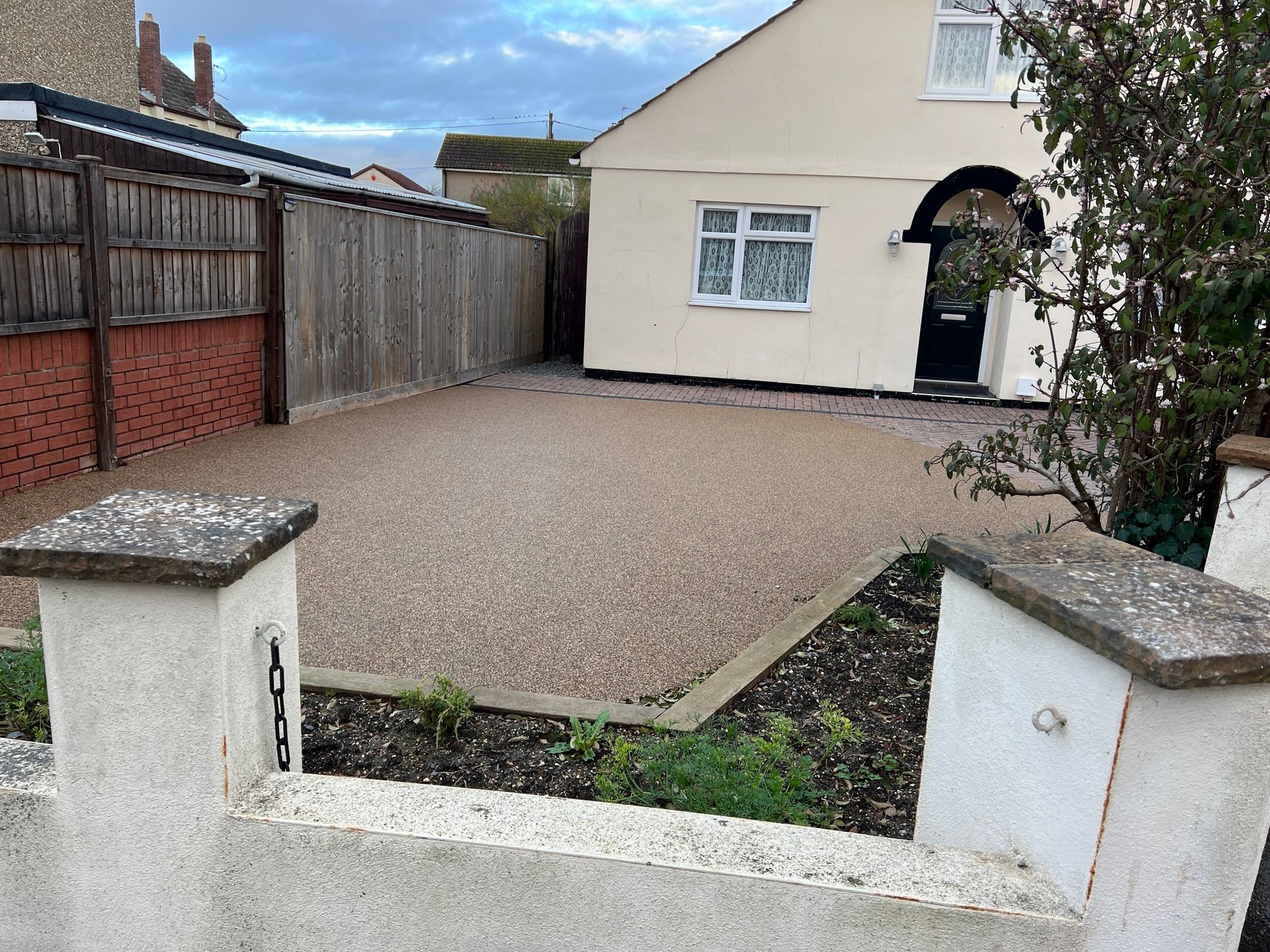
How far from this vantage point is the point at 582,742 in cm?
311

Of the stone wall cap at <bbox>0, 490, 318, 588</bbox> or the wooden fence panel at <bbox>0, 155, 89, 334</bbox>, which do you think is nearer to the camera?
the stone wall cap at <bbox>0, 490, 318, 588</bbox>

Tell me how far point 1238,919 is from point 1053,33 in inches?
142

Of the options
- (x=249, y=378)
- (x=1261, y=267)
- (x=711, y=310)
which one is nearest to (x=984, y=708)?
(x=1261, y=267)

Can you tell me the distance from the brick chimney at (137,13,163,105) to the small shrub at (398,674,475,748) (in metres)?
24.3

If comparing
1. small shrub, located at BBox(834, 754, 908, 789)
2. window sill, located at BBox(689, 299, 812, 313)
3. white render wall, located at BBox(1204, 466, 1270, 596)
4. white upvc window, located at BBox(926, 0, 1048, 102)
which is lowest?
small shrub, located at BBox(834, 754, 908, 789)

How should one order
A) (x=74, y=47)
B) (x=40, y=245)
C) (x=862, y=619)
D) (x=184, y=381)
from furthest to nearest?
(x=74, y=47), (x=184, y=381), (x=40, y=245), (x=862, y=619)

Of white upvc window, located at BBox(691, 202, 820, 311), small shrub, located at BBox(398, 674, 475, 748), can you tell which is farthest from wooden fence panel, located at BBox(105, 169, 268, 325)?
white upvc window, located at BBox(691, 202, 820, 311)

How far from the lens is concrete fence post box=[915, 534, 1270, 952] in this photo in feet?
5.54

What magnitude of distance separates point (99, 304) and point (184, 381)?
4.08 feet

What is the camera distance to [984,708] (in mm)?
2080

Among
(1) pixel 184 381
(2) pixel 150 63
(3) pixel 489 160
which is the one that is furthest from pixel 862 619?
(3) pixel 489 160

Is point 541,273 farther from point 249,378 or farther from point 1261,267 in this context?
point 1261,267

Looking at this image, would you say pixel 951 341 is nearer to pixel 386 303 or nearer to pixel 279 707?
pixel 386 303

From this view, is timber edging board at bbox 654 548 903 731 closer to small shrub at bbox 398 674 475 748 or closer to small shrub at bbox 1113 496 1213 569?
small shrub at bbox 398 674 475 748
